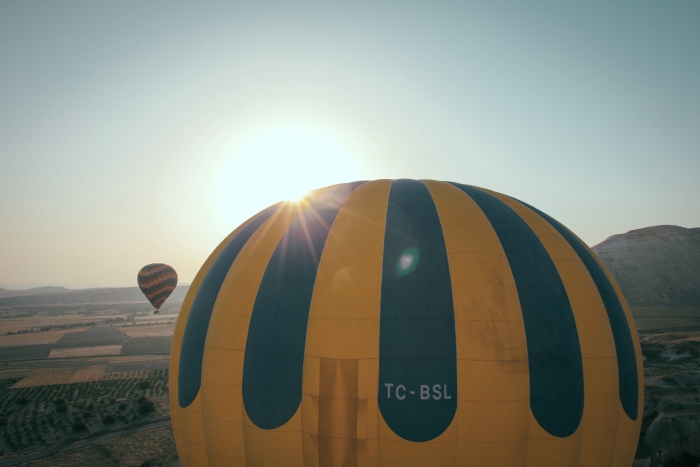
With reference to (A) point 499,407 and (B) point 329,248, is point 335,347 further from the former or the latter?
(A) point 499,407

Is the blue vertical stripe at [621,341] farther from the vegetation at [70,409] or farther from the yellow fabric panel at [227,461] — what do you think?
the vegetation at [70,409]

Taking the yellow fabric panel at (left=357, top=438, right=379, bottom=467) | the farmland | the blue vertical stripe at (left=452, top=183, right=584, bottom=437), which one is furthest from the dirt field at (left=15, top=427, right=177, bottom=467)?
the blue vertical stripe at (left=452, top=183, right=584, bottom=437)

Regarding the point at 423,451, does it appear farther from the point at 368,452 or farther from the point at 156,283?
the point at 156,283

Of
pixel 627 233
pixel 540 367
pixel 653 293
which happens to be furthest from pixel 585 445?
pixel 627 233

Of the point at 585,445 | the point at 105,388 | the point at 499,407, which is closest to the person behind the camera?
the point at 499,407

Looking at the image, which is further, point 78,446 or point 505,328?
point 78,446

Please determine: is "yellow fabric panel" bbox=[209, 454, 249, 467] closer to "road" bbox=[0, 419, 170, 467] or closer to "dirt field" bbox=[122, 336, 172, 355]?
"road" bbox=[0, 419, 170, 467]

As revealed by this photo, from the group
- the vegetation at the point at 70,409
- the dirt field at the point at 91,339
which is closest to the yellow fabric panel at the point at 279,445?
the vegetation at the point at 70,409
